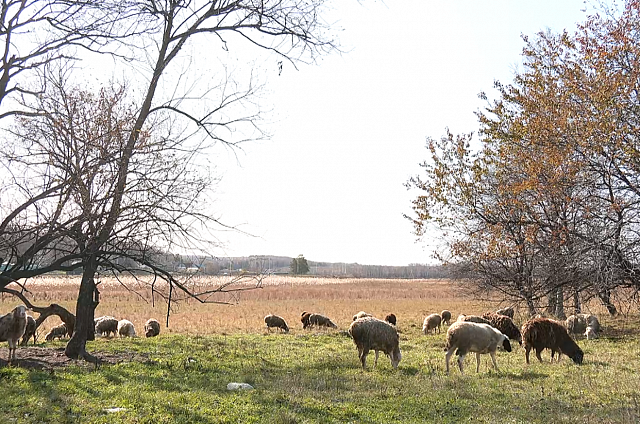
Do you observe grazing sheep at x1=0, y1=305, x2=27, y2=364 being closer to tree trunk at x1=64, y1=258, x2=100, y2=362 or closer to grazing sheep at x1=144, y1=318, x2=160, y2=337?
tree trunk at x1=64, y1=258, x2=100, y2=362

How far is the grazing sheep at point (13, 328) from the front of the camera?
12.1 metres

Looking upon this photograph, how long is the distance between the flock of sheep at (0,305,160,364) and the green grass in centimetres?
169

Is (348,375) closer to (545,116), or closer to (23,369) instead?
(23,369)

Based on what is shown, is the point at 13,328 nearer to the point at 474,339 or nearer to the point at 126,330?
the point at 126,330

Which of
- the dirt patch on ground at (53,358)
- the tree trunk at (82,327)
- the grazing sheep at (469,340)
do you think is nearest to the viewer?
the dirt patch on ground at (53,358)

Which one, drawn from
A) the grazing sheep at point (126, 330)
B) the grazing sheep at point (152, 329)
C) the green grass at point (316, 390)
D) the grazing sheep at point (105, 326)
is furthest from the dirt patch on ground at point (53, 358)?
the grazing sheep at point (152, 329)

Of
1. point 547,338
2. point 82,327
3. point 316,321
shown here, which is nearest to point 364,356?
point 547,338

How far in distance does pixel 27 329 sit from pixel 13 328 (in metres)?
4.94

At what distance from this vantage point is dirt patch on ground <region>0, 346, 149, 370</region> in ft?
38.9

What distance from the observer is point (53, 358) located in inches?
513

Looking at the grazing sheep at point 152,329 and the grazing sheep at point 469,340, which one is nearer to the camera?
the grazing sheep at point 469,340

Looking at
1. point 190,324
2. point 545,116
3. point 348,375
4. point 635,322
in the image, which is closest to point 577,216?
point 545,116

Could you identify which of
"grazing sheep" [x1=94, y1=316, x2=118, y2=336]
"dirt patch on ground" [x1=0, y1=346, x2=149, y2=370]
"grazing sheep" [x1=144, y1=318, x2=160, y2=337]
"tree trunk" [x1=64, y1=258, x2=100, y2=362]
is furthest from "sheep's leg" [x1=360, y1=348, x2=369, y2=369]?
"grazing sheep" [x1=94, y1=316, x2=118, y2=336]

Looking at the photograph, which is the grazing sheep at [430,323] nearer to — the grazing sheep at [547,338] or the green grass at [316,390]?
the green grass at [316,390]
